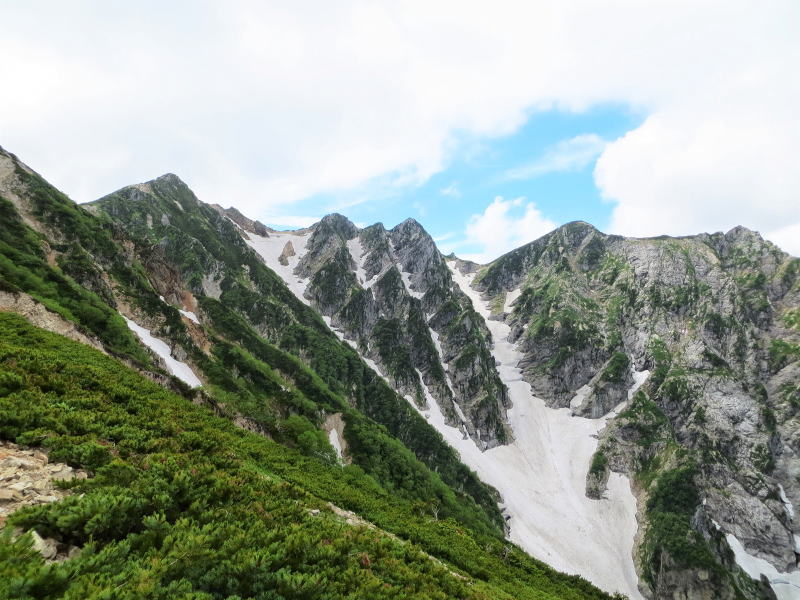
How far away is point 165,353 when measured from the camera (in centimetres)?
6519

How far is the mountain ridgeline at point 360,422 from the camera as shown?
10.1 metres

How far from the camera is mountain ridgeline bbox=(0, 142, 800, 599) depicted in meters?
10.1

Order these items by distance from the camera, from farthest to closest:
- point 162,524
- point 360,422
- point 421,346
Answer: point 421,346
point 360,422
point 162,524

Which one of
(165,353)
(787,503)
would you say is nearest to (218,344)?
(165,353)

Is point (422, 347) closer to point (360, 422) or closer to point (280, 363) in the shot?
point (280, 363)

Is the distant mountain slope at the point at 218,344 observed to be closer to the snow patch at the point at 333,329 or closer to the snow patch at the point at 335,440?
the snow patch at the point at 335,440

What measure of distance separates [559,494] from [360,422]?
76.8 meters

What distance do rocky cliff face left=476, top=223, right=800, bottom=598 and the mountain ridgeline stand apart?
2.50 feet

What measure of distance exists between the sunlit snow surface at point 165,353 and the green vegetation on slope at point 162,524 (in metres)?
43.2

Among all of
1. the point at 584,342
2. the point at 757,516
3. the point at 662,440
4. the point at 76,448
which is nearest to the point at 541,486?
the point at 662,440

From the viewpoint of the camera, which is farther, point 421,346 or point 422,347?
point 421,346

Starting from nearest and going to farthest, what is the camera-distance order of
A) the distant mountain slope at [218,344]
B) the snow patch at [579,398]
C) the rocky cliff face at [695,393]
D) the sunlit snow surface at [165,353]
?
1. the distant mountain slope at [218,344]
2. the sunlit snow surface at [165,353]
3. the rocky cliff face at [695,393]
4. the snow patch at [579,398]

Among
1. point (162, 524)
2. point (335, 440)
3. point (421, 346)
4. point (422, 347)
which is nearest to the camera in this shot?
point (162, 524)

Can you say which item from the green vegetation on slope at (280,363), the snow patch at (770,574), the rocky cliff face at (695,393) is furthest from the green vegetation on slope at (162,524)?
the snow patch at (770,574)
